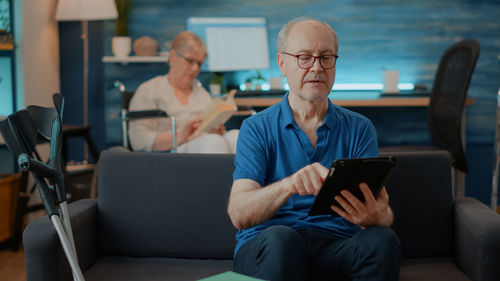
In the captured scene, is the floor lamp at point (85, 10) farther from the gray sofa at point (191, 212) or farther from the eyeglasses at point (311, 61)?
the eyeglasses at point (311, 61)

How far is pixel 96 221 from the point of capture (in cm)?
188

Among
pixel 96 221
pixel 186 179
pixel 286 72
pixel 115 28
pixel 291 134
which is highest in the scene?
pixel 115 28

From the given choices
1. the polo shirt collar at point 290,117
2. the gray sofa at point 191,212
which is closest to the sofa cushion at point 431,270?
the gray sofa at point 191,212

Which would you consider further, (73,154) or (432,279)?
(73,154)

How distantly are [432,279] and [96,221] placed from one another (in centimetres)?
114

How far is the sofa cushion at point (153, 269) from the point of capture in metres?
1.71

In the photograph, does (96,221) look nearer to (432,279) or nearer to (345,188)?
(345,188)

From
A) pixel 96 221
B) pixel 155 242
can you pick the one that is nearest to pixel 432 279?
pixel 155 242

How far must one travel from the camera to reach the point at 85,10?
402 cm

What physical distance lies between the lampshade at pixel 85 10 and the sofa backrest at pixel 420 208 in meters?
2.88

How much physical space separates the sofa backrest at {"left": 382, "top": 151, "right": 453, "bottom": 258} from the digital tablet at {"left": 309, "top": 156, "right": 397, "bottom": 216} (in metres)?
0.44

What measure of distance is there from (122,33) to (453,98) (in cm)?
274

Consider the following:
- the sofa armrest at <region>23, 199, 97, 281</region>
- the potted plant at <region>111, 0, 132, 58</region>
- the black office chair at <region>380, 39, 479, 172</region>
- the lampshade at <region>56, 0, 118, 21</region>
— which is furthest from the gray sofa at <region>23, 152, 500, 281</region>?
the potted plant at <region>111, 0, 132, 58</region>

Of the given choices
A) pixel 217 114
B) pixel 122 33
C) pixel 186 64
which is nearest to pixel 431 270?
pixel 217 114
